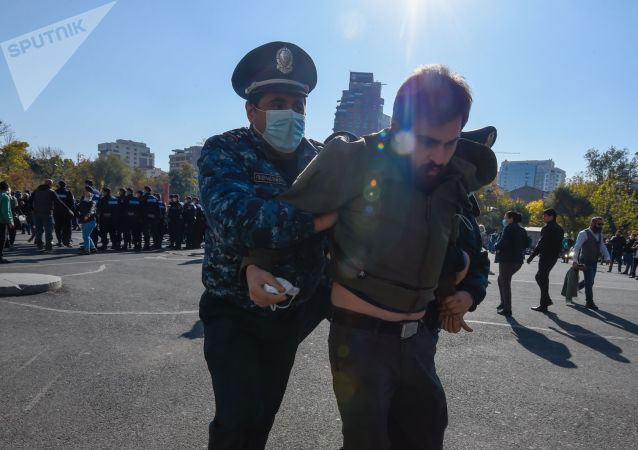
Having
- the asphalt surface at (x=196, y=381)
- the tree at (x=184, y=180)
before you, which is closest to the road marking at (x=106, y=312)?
the asphalt surface at (x=196, y=381)

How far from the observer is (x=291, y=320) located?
179 centimetres

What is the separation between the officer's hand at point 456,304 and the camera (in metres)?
1.74

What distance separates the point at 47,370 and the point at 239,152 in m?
3.20

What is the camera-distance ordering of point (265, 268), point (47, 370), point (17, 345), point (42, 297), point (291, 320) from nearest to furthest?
point (265, 268)
point (291, 320)
point (47, 370)
point (17, 345)
point (42, 297)

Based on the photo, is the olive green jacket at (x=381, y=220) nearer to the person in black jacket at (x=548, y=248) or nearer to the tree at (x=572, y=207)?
the person in black jacket at (x=548, y=248)

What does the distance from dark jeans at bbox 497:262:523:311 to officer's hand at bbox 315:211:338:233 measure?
6.64 metres

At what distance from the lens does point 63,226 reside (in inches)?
515

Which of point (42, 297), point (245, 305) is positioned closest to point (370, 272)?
point (245, 305)

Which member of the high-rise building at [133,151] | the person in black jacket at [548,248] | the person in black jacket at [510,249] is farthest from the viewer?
the high-rise building at [133,151]

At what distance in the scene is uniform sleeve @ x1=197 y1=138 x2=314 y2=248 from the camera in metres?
1.30

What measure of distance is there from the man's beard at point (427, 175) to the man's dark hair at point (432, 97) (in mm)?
156

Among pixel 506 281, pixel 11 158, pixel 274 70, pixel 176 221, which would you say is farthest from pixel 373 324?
pixel 11 158

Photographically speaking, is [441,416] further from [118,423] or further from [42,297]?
[42,297]

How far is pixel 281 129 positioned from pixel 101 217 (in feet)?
44.6
